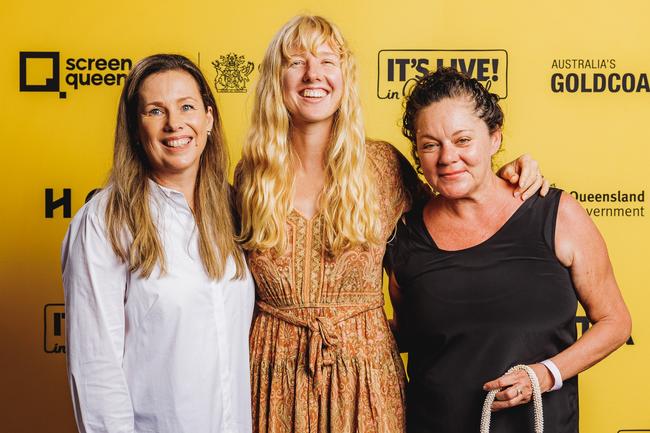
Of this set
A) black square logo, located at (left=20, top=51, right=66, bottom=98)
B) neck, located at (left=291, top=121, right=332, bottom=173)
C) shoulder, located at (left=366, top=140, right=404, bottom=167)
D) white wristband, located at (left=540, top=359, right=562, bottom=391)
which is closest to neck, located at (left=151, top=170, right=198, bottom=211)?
neck, located at (left=291, top=121, right=332, bottom=173)

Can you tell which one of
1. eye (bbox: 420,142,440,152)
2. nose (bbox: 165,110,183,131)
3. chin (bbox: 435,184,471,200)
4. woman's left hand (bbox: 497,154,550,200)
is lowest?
chin (bbox: 435,184,471,200)

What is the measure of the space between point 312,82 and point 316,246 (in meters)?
0.34

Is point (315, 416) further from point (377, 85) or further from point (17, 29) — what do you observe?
point (17, 29)

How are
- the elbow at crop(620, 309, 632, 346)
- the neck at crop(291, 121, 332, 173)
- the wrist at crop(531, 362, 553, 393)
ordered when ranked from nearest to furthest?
the wrist at crop(531, 362, 553, 393), the elbow at crop(620, 309, 632, 346), the neck at crop(291, 121, 332, 173)

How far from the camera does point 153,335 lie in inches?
57.2

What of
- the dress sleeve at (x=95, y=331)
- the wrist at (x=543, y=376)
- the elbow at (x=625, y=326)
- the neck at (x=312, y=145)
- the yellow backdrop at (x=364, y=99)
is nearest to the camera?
the dress sleeve at (x=95, y=331)

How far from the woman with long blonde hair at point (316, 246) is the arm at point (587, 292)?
12 centimetres

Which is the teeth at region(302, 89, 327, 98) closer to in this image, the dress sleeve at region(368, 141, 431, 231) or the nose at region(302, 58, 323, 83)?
the nose at region(302, 58, 323, 83)

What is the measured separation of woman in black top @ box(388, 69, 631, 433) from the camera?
5.05 ft

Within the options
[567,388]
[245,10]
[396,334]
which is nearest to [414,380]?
[396,334]

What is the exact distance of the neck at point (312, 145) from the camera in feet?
5.65

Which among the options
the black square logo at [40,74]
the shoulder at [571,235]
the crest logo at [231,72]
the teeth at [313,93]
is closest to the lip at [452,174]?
the shoulder at [571,235]

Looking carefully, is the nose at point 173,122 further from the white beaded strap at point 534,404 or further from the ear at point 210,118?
the white beaded strap at point 534,404

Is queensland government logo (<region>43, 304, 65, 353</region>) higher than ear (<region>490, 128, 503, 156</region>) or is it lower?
lower
